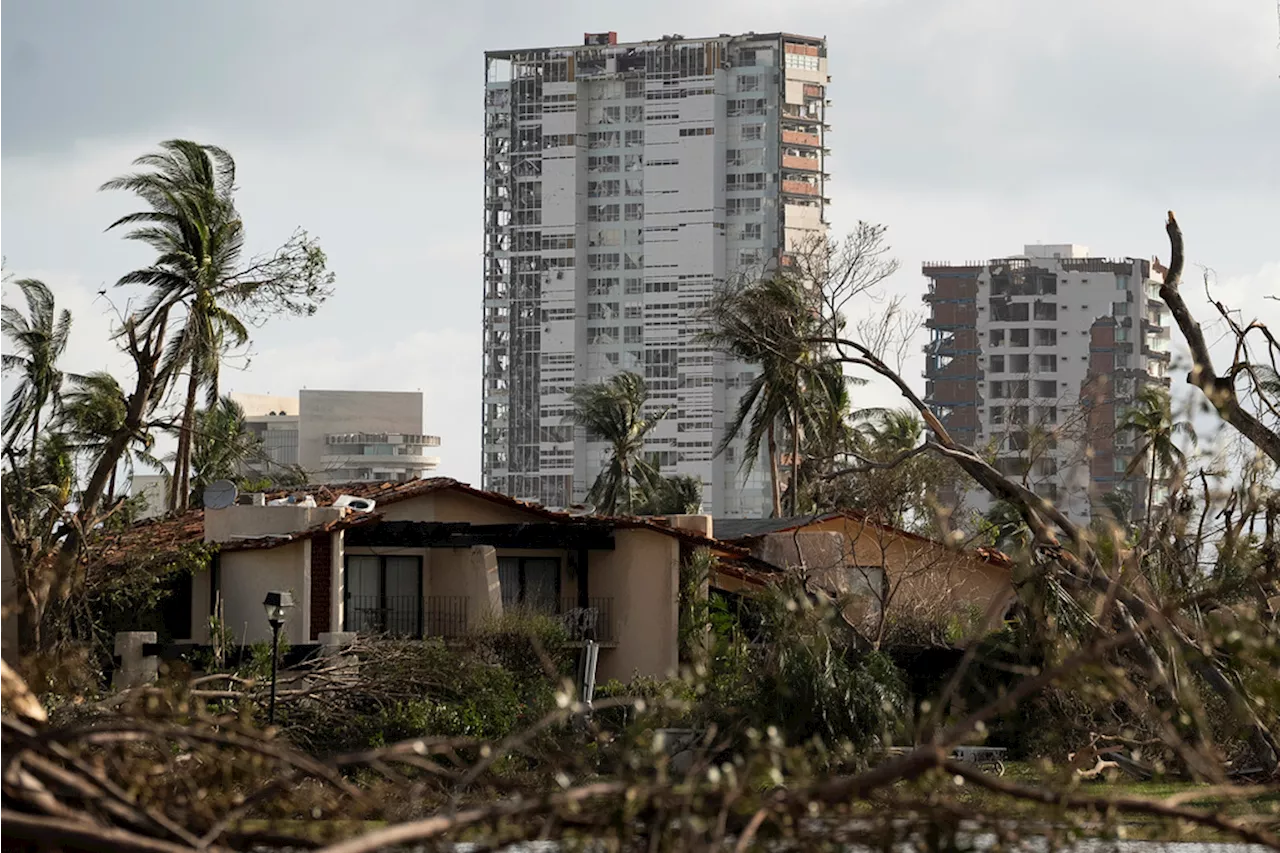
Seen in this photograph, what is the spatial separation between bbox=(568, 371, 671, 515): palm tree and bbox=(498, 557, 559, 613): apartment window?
31229 mm

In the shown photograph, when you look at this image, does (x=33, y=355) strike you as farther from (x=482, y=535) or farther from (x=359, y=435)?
(x=359, y=435)

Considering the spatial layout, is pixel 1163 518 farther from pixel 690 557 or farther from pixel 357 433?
pixel 357 433

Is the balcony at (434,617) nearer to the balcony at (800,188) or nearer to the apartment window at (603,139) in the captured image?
the balcony at (800,188)

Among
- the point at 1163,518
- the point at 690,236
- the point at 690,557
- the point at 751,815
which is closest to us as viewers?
the point at 751,815

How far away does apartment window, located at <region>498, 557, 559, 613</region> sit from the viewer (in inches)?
1271

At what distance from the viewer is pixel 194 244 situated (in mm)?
33562

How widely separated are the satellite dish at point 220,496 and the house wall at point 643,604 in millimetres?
6749

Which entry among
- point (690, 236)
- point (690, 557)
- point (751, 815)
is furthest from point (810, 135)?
point (751, 815)

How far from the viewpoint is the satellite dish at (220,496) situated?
29.5 metres

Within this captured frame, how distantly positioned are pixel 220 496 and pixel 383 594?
3519mm

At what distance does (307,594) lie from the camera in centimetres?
2870

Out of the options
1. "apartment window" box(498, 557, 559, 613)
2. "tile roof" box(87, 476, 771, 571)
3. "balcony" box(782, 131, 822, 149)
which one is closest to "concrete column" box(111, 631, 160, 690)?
"tile roof" box(87, 476, 771, 571)

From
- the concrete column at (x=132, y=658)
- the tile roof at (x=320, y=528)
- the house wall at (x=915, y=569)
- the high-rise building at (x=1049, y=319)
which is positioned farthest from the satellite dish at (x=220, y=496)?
the high-rise building at (x=1049, y=319)

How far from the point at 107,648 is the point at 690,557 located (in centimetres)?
988
